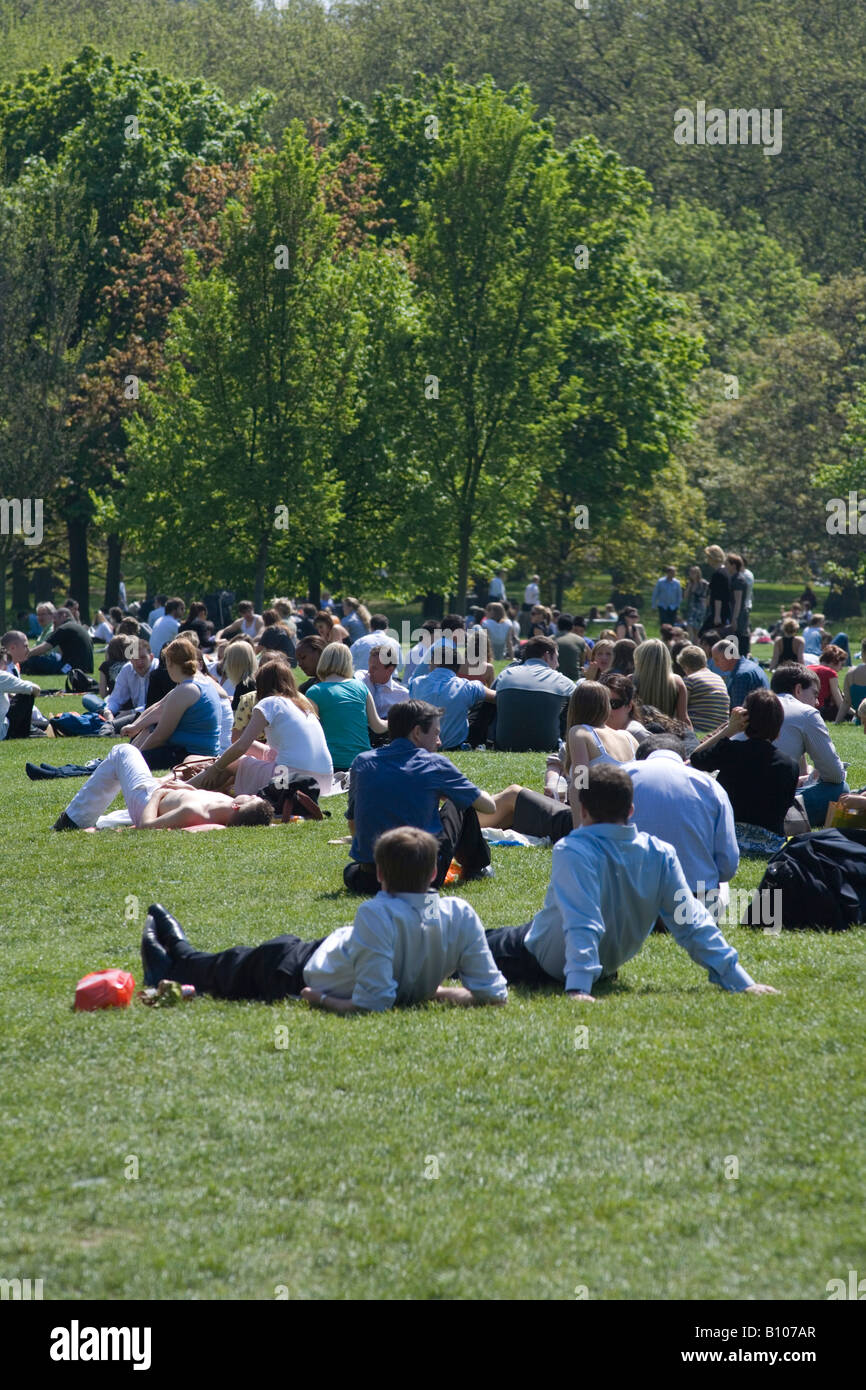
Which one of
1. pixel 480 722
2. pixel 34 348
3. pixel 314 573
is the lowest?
pixel 480 722

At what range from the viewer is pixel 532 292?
31.2 meters

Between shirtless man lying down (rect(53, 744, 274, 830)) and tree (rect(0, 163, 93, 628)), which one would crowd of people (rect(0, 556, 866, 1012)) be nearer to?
shirtless man lying down (rect(53, 744, 274, 830))

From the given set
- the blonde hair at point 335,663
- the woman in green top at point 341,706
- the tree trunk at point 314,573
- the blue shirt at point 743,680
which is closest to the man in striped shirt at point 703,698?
the blue shirt at point 743,680

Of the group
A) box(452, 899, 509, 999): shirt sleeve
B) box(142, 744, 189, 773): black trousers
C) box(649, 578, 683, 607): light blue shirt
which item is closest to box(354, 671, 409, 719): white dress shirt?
box(142, 744, 189, 773): black trousers

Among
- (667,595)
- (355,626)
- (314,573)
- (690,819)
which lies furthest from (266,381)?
(690,819)

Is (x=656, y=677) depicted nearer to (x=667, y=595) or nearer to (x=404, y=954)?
(x=404, y=954)

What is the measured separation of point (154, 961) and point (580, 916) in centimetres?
223

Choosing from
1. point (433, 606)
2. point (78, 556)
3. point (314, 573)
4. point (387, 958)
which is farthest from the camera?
point (78, 556)

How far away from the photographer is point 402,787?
9.75m

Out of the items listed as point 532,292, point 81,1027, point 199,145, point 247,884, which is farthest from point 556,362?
point 81,1027

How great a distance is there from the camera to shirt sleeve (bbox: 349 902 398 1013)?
7.34 metres

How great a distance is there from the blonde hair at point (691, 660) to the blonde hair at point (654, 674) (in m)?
2.19

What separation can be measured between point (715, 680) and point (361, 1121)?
32.7ft
